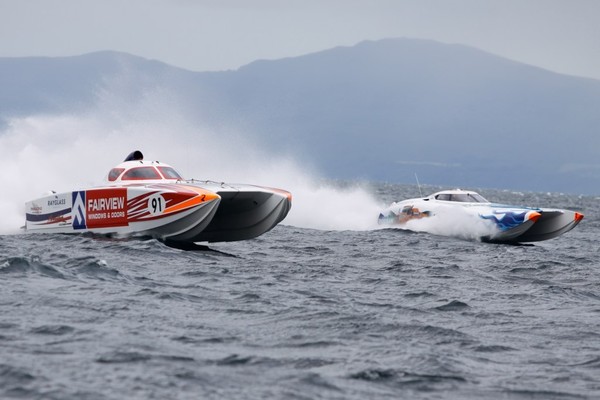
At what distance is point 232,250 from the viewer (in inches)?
757

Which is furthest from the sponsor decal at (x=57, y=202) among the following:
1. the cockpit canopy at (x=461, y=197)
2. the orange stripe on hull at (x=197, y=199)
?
the cockpit canopy at (x=461, y=197)

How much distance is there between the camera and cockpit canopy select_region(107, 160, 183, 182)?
19.5 meters

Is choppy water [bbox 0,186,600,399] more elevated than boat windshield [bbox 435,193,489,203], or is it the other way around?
boat windshield [bbox 435,193,489,203]

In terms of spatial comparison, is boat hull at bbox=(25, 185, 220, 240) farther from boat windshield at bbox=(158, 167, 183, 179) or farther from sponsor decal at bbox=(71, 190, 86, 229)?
boat windshield at bbox=(158, 167, 183, 179)

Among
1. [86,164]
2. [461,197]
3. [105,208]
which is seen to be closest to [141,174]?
[105,208]

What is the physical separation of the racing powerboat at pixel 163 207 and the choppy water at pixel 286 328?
125cm

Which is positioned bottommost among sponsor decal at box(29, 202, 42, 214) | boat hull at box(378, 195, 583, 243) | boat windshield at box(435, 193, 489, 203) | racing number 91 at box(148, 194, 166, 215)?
boat hull at box(378, 195, 583, 243)

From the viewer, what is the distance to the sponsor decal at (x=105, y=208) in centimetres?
1864

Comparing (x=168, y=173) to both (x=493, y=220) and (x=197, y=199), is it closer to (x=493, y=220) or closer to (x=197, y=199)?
(x=197, y=199)

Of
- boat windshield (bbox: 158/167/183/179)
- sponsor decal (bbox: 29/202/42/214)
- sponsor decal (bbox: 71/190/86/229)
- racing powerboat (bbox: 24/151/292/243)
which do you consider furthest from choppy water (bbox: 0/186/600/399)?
sponsor decal (bbox: 29/202/42/214)

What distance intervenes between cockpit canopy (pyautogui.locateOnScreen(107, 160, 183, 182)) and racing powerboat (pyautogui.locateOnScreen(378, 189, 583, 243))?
799cm

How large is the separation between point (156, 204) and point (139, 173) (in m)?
1.63

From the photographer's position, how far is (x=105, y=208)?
18875 mm

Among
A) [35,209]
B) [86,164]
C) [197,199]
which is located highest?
[86,164]
